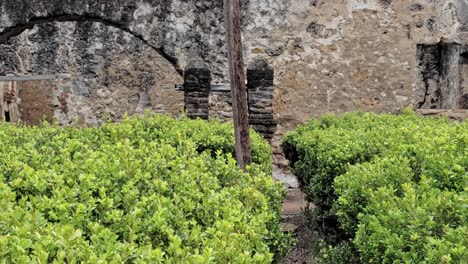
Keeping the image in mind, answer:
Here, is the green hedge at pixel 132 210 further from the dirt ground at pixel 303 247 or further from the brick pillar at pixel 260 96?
the brick pillar at pixel 260 96

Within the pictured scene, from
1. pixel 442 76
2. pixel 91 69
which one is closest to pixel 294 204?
pixel 442 76

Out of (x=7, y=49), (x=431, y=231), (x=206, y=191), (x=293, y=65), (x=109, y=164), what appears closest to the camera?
(x=431, y=231)

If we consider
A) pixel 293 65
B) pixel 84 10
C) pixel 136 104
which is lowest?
pixel 136 104

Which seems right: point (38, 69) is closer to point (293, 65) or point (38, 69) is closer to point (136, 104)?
point (136, 104)

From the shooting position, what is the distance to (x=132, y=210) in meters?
2.29

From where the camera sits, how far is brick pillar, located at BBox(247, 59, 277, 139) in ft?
22.2

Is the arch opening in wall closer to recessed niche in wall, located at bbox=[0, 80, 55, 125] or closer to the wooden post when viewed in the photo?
recessed niche in wall, located at bbox=[0, 80, 55, 125]

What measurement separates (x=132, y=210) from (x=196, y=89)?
15.4ft

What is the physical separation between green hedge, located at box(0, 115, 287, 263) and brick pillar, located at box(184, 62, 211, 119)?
3024 mm

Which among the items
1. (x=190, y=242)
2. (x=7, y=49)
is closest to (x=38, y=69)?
(x=7, y=49)

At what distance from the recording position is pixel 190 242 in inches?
78.3

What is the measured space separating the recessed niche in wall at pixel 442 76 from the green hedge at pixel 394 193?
376 cm

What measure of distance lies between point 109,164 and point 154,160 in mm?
275

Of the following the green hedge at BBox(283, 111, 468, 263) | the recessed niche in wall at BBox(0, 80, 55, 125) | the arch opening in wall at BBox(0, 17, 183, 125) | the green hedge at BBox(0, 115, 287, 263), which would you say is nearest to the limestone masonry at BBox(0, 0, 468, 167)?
the arch opening in wall at BBox(0, 17, 183, 125)
